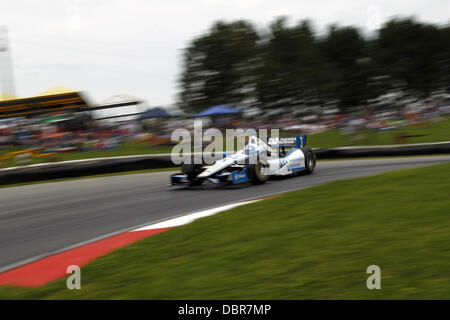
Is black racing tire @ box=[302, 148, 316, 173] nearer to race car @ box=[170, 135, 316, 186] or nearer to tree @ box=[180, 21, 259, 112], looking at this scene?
race car @ box=[170, 135, 316, 186]

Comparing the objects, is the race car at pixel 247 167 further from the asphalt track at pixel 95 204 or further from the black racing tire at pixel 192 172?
the asphalt track at pixel 95 204

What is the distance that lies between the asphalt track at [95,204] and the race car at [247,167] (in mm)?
192

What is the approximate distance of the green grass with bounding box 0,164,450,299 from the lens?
329 cm

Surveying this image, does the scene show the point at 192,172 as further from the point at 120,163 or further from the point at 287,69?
the point at 287,69

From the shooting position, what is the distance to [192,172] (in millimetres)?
9641

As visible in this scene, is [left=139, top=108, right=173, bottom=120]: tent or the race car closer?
the race car

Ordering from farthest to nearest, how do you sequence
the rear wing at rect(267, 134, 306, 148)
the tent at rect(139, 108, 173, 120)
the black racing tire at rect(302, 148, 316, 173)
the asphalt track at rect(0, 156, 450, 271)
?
1. the tent at rect(139, 108, 173, 120)
2. the black racing tire at rect(302, 148, 316, 173)
3. the rear wing at rect(267, 134, 306, 148)
4. the asphalt track at rect(0, 156, 450, 271)

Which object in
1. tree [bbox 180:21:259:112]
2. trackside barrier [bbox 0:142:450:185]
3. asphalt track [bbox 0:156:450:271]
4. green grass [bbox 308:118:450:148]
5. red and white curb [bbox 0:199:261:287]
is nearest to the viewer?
red and white curb [bbox 0:199:261:287]

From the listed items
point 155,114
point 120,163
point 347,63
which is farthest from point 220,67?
point 120,163

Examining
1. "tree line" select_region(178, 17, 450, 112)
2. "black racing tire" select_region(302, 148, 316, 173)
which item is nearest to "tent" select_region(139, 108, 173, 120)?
"black racing tire" select_region(302, 148, 316, 173)

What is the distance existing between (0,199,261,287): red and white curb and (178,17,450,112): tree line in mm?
33441

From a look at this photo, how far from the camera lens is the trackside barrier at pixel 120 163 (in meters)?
12.6

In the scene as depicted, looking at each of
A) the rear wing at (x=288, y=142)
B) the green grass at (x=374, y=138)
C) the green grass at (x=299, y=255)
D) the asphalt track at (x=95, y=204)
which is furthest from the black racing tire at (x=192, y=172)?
the green grass at (x=374, y=138)
